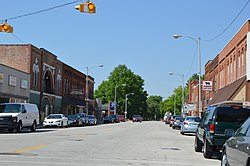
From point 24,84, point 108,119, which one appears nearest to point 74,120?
point 24,84

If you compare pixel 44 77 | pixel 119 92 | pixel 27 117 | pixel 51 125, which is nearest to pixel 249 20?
pixel 27 117

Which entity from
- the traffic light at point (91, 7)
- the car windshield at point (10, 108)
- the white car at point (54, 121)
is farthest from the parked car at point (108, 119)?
the traffic light at point (91, 7)

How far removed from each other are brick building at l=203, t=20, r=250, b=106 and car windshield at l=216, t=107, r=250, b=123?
1843 cm

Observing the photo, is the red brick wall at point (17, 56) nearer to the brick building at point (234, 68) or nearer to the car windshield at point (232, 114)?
the brick building at point (234, 68)

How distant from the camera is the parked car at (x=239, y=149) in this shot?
8508 millimetres

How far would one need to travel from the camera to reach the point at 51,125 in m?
44.5

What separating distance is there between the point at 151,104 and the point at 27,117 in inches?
6067

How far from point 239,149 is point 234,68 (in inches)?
1366

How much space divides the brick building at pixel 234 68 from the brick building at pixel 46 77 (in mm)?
22588

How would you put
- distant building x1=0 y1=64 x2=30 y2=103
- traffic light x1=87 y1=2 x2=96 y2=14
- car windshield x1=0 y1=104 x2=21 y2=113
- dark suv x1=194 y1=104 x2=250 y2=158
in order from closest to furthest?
1. dark suv x1=194 y1=104 x2=250 y2=158
2. traffic light x1=87 y1=2 x2=96 y2=14
3. car windshield x1=0 y1=104 x2=21 y2=113
4. distant building x1=0 y1=64 x2=30 y2=103

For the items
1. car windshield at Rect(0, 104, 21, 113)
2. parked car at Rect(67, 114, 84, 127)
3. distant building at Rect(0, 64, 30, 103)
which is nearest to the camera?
car windshield at Rect(0, 104, 21, 113)

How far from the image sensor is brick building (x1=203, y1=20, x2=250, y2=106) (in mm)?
35328

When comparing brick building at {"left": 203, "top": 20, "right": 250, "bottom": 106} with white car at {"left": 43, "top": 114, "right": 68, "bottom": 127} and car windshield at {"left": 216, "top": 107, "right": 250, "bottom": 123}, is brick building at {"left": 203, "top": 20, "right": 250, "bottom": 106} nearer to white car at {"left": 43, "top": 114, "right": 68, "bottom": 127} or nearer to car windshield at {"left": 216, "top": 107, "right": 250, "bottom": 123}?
white car at {"left": 43, "top": 114, "right": 68, "bottom": 127}

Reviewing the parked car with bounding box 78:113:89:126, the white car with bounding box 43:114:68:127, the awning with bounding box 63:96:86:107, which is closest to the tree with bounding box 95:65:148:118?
the awning with bounding box 63:96:86:107
